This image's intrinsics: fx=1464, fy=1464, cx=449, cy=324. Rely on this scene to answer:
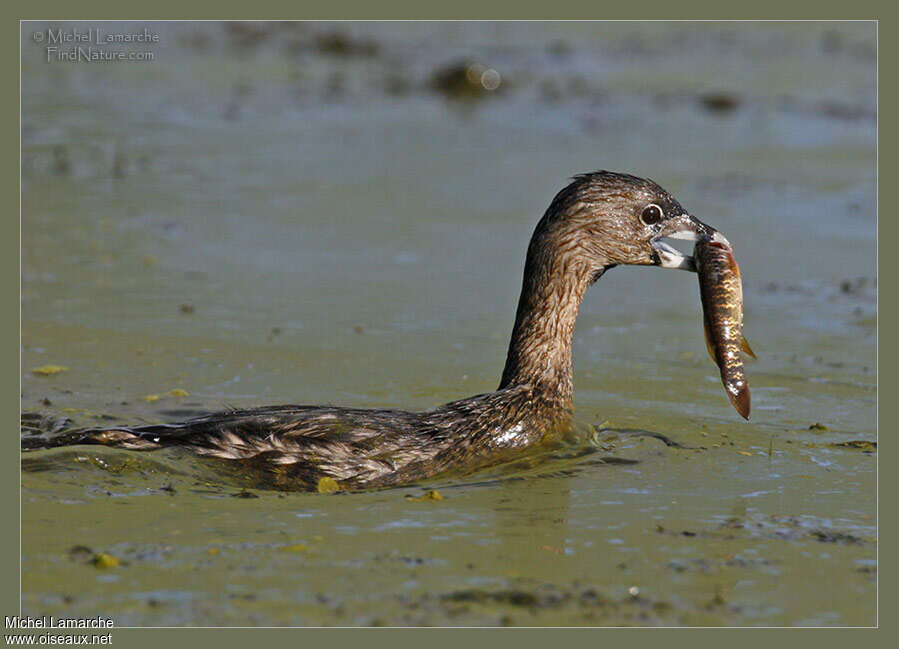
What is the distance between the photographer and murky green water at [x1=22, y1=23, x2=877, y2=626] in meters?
6.35

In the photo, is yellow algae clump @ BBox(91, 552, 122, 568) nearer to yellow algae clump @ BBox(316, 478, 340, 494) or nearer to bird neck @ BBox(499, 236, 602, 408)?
yellow algae clump @ BBox(316, 478, 340, 494)

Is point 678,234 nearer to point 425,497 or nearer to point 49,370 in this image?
point 425,497

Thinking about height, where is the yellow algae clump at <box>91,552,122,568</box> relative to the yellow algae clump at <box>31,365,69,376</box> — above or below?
below

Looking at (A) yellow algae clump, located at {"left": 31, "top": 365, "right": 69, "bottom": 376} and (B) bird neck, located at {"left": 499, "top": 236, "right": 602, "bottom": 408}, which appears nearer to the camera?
(B) bird neck, located at {"left": 499, "top": 236, "right": 602, "bottom": 408}

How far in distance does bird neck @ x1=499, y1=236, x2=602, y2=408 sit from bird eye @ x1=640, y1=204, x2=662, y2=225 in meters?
0.42

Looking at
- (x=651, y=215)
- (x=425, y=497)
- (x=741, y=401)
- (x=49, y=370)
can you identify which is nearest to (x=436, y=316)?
(x=49, y=370)

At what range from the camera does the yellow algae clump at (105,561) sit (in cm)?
627

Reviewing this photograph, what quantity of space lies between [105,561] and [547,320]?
122 inches

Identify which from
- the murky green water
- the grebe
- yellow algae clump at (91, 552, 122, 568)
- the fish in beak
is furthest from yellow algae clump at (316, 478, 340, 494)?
the fish in beak

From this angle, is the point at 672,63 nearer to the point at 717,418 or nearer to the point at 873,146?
the point at 873,146

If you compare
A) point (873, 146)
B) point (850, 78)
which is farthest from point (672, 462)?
point (850, 78)

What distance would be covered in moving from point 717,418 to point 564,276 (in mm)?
1530

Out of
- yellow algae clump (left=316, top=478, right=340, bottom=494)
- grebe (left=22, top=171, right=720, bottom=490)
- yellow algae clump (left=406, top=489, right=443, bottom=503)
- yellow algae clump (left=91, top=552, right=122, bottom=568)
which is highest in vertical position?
grebe (left=22, top=171, right=720, bottom=490)

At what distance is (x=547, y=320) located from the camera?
836cm
